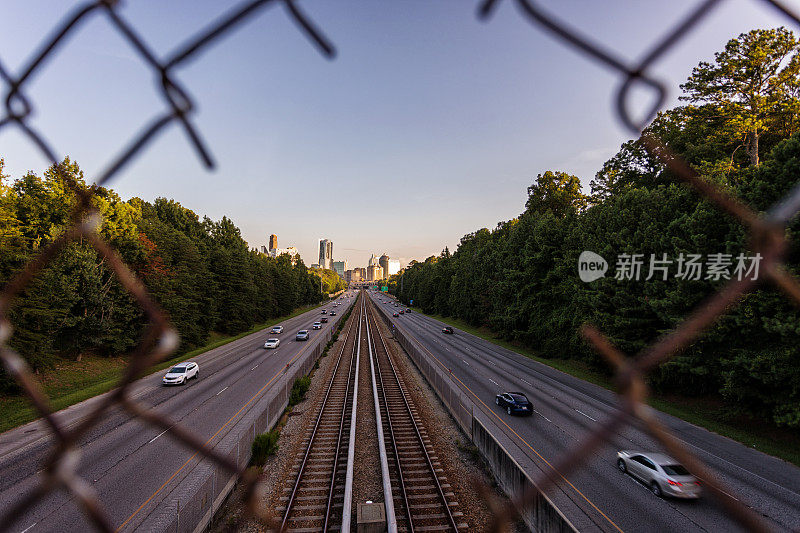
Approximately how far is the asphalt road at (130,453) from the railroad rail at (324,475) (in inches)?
157

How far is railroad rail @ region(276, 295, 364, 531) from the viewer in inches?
411

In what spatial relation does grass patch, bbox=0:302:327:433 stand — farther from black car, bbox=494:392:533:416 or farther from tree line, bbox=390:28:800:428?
tree line, bbox=390:28:800:428

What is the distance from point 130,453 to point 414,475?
37.1ft

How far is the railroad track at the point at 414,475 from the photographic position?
10.6 metres

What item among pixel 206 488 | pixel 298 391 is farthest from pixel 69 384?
pixel 206 488

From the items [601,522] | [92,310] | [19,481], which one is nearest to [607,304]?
[601,522]

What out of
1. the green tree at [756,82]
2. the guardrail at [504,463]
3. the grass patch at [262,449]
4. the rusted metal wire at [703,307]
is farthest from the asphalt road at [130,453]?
the green tree at [756,82]

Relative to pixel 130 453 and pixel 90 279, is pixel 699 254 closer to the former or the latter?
pixel 130 453

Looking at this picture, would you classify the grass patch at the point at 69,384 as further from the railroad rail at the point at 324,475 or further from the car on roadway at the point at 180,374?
the railroad rail at the point at 324,475

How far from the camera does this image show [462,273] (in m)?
69.7

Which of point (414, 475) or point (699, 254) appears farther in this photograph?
point (699, 254)

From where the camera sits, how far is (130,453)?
14156 millimetres

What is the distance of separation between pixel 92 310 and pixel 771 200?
44.5 m

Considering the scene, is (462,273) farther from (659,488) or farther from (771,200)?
(659,488)
